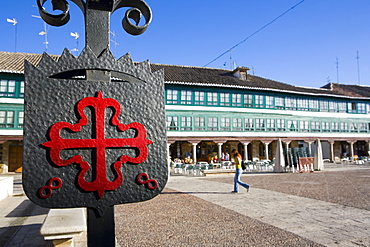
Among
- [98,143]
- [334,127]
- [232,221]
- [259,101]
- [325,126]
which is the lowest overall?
[232,221]

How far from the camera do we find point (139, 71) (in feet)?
6.55

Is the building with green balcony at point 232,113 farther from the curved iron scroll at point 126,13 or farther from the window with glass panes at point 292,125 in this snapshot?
the curved iron scroll at point 126,13

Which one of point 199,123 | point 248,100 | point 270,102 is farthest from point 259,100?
point 199,123

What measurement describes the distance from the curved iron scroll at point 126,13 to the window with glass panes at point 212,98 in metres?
26.3

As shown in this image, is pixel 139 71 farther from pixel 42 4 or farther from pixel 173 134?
pixel 173 134

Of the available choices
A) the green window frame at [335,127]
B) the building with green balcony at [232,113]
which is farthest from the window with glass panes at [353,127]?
the green window frame at [335,127]

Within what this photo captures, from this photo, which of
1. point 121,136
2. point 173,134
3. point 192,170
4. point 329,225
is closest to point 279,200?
point 329,225

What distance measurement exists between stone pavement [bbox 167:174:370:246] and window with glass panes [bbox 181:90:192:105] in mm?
17473

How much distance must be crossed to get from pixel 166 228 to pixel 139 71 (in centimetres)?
476

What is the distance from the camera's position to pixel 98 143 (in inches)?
72.5

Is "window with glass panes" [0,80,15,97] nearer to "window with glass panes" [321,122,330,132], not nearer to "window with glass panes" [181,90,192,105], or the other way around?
"window with glass panes" [181,90,192,105]

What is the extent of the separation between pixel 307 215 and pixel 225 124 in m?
21.7

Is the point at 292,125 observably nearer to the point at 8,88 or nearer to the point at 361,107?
the point at 361,107

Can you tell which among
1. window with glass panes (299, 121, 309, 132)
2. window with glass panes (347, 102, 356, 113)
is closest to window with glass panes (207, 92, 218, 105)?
window with glass panes (299, 121, 309, 132)
